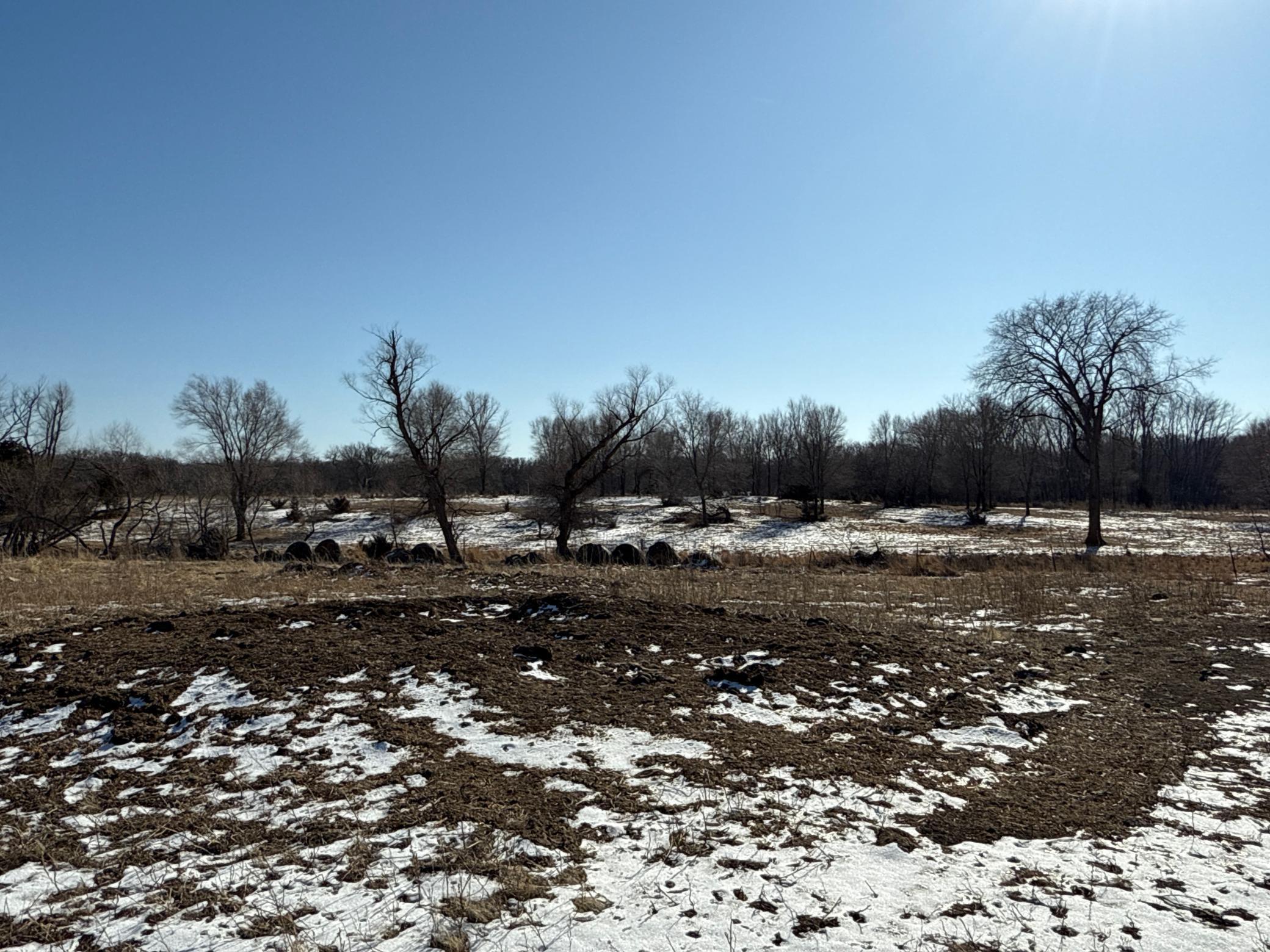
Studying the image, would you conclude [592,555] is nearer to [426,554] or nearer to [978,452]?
[426,554]

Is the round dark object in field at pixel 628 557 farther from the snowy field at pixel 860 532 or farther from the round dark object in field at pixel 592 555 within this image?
the snowy field at pixel 860 532

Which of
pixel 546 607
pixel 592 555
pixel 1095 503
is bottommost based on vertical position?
pixel 592 555

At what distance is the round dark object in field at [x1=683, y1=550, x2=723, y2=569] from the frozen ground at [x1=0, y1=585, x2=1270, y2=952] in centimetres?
1115

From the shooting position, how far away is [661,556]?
19859mm

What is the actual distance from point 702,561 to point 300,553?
11392 mm

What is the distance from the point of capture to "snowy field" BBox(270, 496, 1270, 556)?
27.0 m

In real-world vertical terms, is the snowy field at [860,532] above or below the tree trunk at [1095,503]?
below

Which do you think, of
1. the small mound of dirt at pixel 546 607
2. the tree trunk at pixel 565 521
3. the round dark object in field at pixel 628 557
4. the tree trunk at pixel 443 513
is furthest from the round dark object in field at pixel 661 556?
the small mound of dirt at pixel 546 607

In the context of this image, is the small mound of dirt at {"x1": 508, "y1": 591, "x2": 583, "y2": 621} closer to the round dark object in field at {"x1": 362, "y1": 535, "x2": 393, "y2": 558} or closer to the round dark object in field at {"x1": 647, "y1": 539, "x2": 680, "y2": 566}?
the round dark object in field at {"x1": 647, "y1": 539, "x2": 680, "y2": 566}

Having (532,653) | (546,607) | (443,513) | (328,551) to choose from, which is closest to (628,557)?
(443,513)

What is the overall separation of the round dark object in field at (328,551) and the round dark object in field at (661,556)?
8.72 meters

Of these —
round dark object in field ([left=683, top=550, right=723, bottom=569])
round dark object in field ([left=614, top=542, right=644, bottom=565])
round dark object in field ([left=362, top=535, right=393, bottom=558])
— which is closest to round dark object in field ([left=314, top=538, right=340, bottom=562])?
round dark object in field ([left=362, top=535, right=393, bottom=558])

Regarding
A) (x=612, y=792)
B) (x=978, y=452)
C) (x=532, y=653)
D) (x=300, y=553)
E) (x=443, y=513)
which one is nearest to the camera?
(x=612, y=792)

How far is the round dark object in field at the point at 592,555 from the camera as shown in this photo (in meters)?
19.9
